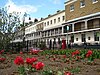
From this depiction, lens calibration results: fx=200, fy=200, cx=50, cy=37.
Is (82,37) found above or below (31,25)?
below

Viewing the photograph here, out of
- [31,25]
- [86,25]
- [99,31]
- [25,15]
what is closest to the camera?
[25,15]

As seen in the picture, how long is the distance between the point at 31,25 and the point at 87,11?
143ft

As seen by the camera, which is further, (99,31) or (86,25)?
(86,25)

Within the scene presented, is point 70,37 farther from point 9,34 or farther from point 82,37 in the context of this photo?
point 9,34

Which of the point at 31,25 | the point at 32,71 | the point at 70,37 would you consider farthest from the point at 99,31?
the point at 31,25

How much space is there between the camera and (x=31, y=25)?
83.5 m

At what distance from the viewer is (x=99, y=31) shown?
37094mm

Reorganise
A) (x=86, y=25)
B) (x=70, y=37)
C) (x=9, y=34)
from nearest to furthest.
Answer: (x=9, y=34)
(x=86, y=25)
(x=70, y=37)

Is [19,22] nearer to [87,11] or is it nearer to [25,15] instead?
[25,15]

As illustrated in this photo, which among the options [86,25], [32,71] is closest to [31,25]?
[86,25]

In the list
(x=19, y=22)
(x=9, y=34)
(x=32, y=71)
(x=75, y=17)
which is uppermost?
(x=75, y=17)

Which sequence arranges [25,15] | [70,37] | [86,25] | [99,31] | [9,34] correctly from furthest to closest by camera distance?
1. [70,37]
2. [86,25]
3. [99,31]
4. [25,15]
5. [9,34]

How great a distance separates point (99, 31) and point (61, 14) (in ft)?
61.4

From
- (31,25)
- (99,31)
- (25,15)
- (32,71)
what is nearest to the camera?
(32,71)
